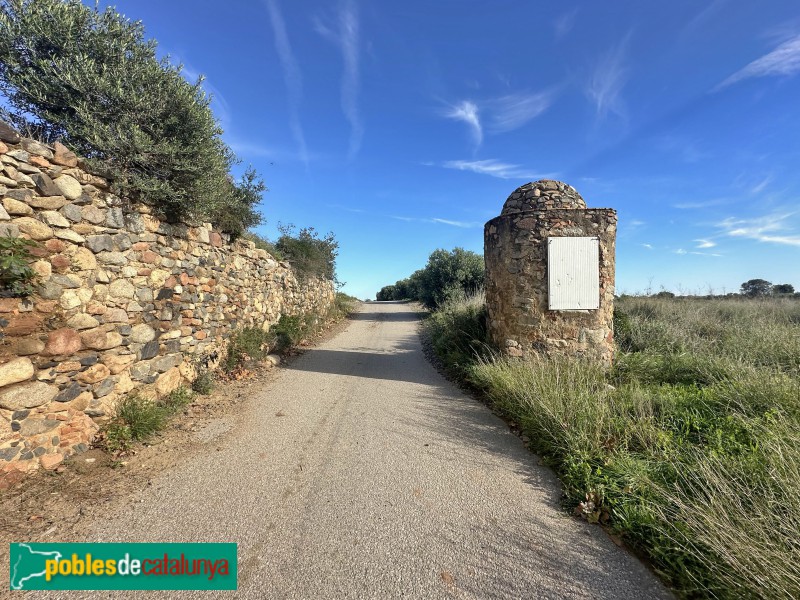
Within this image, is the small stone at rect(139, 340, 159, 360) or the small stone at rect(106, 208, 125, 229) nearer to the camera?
the small stone at rect(106, 208, 125, 229)

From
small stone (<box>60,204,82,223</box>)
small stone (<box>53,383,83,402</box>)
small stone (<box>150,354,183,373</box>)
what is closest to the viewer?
small stone (<box>53,383,83,402</box>)

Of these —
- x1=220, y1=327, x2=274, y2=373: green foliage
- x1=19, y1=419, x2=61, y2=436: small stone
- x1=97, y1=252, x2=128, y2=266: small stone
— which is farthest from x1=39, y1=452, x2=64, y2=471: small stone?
x1=220, y1=327, x2=274, y2=373: green foliage

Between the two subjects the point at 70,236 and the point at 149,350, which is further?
the point at 149,350

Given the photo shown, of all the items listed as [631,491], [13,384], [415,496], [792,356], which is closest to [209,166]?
[13,384]

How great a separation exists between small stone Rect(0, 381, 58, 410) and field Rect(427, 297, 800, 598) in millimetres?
4948

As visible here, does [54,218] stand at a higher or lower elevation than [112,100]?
lower

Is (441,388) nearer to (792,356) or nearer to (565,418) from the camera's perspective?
(565,418)

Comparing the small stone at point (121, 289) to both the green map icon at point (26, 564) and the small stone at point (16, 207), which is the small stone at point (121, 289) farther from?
the green map icon at point (26, 564)

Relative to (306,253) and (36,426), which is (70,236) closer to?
(36,426)

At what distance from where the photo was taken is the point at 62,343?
346cm

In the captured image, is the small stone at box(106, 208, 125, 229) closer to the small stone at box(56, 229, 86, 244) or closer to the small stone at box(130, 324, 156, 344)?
the small stone at box(56, 229, 86, 244)

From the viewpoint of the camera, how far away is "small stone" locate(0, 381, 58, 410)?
118 inches

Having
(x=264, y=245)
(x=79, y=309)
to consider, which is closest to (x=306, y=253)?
(x=264, y=245)

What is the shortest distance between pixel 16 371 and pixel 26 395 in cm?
25
